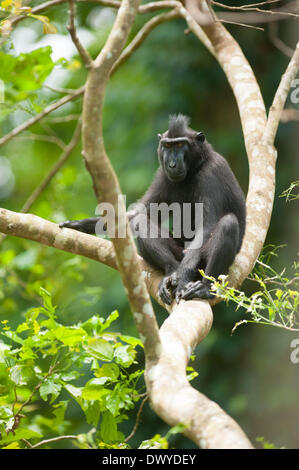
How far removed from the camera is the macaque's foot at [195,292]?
5324 mm

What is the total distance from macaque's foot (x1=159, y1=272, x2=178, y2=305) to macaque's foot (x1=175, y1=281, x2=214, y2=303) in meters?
0.22

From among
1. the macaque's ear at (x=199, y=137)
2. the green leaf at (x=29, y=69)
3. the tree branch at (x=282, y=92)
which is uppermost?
the green leaf at (x=29, y=69)

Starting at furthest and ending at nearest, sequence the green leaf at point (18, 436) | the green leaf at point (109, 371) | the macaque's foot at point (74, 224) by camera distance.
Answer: the macaque's foot at point (74, 224)
the green leaf at point (109, 371)
the green leaf at point (18, 436)

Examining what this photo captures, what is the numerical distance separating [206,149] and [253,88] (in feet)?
3.46

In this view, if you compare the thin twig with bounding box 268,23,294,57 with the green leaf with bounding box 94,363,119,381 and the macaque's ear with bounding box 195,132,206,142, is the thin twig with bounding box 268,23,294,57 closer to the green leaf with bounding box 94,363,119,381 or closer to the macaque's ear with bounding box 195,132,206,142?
the macaque's ear with bounding box 195,132,206,142

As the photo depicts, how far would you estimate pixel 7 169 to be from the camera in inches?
630

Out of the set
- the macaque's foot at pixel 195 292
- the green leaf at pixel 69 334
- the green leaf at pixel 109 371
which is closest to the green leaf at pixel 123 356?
the green leaf at pixel 109 371

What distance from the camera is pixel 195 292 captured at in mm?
5336

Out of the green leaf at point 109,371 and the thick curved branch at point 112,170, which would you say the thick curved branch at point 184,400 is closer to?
the thick curved branch at point 112,170

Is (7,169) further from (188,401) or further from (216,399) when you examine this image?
(188,401)

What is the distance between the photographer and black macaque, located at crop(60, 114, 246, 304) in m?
5.71

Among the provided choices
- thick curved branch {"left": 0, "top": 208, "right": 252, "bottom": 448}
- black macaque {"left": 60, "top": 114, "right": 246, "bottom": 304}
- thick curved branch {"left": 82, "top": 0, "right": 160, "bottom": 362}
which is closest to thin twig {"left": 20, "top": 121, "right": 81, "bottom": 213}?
black macaque {"left": 60, "top": 114, "right": 246, "bottom": 304}

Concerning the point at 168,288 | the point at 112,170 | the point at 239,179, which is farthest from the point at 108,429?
the point at 239,179

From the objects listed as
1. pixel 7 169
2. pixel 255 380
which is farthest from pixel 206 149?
pixel 7 169
